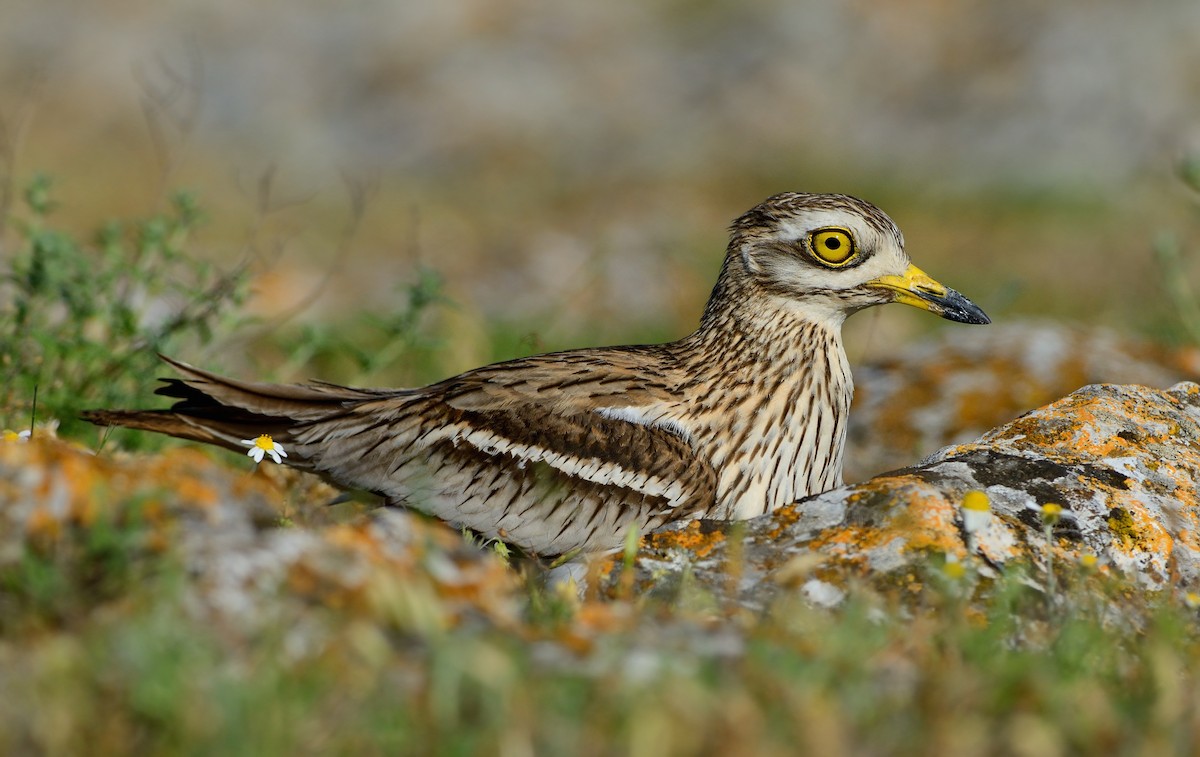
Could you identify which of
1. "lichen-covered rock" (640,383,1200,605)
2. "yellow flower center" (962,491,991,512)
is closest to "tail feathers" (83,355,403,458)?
"lichen-covered rock" (640,383,1200,605)

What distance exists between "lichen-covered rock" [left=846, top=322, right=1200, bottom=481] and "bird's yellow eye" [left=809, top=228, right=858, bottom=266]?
1747 mm

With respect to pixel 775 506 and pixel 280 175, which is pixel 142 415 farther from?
pixel 280 175

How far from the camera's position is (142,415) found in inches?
191

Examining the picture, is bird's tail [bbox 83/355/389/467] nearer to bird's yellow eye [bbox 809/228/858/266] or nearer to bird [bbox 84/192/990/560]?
bird [bbox 84/192/990/560]

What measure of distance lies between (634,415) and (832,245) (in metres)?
1.01

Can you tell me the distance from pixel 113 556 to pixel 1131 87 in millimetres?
15748

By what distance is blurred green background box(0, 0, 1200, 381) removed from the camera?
1205cm

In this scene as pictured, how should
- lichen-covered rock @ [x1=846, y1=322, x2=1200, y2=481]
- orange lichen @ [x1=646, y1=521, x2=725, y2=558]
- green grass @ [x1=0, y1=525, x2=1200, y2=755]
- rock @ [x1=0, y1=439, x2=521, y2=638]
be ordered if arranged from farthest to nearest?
lichen-covered rock @ [x1=846, y1=322, x2=1200, y2=481] → orange lichen @ [x1=646, y1=521, x2=725, y2=558] → rock @ [x1=0, y1=439, x2=521, y2=638] → green grass @ [x1=0, y1=525, x2=1200, y2=755]

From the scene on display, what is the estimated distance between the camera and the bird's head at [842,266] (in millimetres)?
5078

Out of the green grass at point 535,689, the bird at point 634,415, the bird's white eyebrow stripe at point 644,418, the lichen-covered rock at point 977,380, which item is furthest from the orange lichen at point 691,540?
the lichen-covered rock at point 977,380

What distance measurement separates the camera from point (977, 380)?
722cm

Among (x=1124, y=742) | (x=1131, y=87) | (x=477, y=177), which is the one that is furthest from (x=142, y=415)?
(x=1131, y=87)

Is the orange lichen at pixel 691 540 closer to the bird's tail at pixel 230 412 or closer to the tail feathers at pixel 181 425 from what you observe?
the bird's tail at pixel 230 412

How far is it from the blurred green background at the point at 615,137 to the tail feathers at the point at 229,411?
383 centimetres
